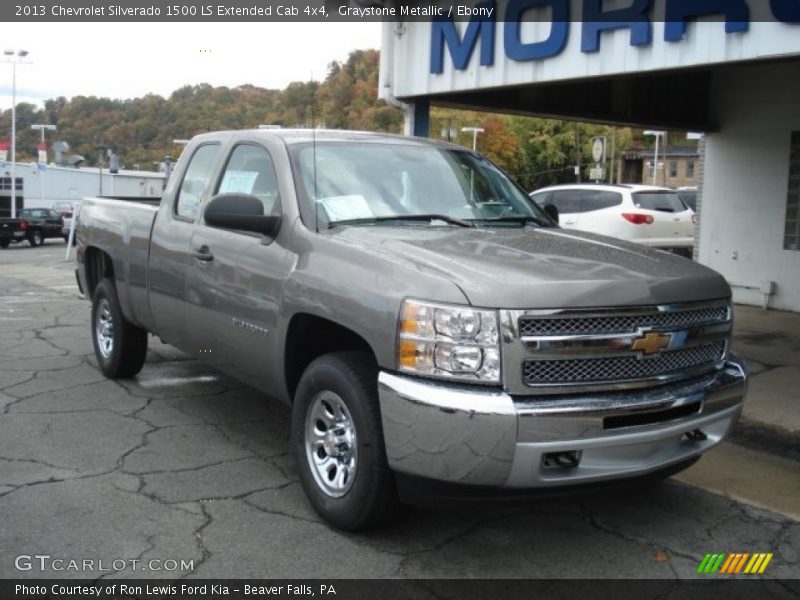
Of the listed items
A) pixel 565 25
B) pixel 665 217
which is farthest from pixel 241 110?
pixel 665 217

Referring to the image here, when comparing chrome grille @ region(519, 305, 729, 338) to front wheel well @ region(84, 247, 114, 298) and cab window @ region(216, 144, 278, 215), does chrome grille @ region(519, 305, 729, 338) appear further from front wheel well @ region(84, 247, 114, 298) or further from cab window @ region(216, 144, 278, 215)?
front wheel well @ region(84, 247, 114, 298)

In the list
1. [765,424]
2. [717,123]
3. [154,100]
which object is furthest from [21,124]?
[765,424]

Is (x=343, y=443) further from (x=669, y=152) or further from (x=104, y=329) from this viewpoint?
(x=669, y=152)

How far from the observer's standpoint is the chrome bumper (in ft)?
10.5

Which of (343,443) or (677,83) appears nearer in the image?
(343,443)

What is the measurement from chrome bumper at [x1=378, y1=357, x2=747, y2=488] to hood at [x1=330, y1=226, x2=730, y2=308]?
40cm

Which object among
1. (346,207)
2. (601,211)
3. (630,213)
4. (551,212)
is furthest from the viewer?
(601,211)

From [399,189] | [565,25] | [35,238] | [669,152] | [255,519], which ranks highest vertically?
[669,152]

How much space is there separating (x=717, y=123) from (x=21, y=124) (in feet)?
236

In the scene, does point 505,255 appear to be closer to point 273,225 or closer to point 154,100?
point 273,225

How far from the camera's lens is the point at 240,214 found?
4320 millimetres

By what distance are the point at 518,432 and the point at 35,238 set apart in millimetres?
31449

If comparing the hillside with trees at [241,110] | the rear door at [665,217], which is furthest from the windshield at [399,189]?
the rear door at [665,217]

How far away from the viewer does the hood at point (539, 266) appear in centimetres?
334
